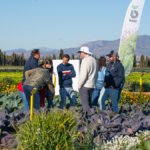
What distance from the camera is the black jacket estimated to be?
488cm

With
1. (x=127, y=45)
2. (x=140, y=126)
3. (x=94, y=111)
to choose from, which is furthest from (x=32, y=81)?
(x=127, y=45)

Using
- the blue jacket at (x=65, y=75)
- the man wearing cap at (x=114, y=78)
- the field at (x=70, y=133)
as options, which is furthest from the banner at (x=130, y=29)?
the field at (x=70, y=133)

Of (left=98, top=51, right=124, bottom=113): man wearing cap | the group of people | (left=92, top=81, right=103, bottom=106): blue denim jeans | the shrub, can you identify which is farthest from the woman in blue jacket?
the shrub

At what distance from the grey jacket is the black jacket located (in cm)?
42

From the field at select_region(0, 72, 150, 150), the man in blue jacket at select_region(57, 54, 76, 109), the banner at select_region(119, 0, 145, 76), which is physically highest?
the banner at select_region(119, 0, 145, 76)

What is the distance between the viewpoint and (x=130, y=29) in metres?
11.4

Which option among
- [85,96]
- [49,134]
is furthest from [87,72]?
[49,134]

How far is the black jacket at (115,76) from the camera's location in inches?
192

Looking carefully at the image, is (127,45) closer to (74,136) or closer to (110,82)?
(110,82)

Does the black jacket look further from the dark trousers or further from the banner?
the banner

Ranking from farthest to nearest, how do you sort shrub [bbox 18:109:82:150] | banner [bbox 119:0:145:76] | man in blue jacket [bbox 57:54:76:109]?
banner [bbox 119:0:145:76] < man in blue jacket [bbox 57:54:76:109] < shrub [bbox 18:109:82:150]

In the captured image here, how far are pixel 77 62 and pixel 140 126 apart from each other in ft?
18.7

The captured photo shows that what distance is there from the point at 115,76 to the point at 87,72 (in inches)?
30.1

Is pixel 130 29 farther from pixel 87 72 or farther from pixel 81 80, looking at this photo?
pixel 81 80
